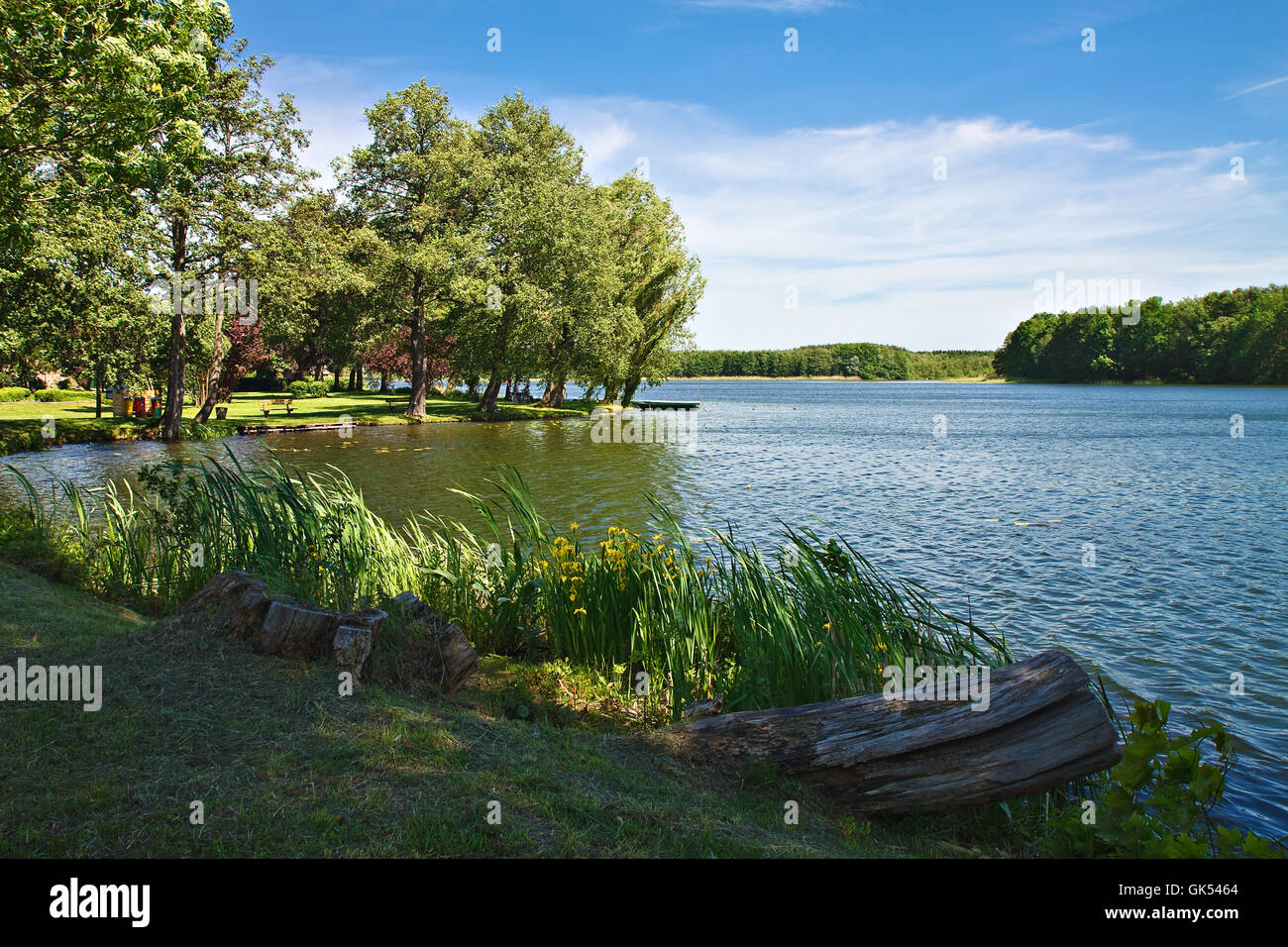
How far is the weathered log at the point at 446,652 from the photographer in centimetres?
638

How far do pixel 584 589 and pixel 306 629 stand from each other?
8.50 feet

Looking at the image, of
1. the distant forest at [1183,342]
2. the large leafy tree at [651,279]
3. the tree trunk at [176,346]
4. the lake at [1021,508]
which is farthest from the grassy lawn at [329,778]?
the distant forest at [1183,342]

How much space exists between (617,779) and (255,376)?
6512 cm

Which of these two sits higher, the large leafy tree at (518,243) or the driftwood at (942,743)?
the large leafy tree at (518,243)

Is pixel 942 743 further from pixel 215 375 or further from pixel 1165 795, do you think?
pixel 215 375

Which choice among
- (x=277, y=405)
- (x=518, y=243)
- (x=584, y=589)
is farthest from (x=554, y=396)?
(x=584, y=589)

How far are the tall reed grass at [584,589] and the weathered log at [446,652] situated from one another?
0.81 meters

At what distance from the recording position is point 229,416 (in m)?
40.6

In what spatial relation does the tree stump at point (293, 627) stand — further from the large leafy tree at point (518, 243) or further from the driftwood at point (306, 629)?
the large leafy tree at point (518, 243)

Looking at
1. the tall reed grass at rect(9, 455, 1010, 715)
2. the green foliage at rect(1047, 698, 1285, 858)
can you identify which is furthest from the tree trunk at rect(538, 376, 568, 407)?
the green foliage at rect(1047, 698, 1285, 858)

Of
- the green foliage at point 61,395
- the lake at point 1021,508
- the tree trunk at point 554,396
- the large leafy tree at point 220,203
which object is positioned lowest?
the lake at point 1021,508

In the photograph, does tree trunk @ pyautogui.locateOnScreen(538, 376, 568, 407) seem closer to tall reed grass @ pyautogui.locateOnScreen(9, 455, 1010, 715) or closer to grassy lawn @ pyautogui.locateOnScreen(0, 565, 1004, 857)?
tall reed grass @ pyautogui.locateOnScreen(9, 455, 1010, 715)
